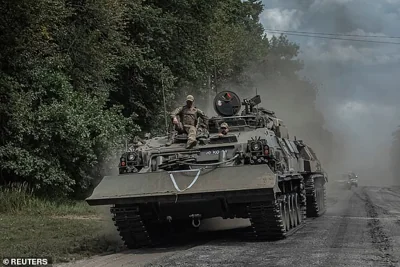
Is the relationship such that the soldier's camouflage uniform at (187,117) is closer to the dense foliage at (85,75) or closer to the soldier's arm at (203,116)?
the soldier's arm at (203,116)

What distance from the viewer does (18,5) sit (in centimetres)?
1672

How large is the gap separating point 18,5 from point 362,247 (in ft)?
35.9

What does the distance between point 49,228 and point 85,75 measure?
26.0ft

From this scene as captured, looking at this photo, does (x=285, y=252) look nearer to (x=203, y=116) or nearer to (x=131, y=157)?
(x=131, y=157)

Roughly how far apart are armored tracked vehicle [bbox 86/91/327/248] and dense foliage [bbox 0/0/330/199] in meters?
5.41

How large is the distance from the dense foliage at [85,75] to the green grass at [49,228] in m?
0.71

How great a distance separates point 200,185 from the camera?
34.3ft

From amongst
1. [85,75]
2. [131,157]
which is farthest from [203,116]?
[85,75]

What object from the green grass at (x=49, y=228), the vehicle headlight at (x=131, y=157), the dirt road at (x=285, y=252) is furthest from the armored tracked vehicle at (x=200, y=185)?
the green grass at (x=49, y=228)

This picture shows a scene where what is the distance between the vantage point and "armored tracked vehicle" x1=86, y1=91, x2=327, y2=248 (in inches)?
409

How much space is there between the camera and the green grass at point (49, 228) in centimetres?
1023

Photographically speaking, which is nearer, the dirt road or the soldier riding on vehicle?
the dirt road

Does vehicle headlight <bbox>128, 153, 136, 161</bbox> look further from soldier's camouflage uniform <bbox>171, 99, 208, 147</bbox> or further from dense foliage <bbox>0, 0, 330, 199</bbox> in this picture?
dense foliage <bbox>0, 0, 330, 199</bbox>

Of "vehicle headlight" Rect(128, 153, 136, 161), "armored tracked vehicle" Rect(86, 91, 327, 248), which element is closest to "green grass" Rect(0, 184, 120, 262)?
"armored tracked vehicle" Rect(86, 91, 327, 248)
